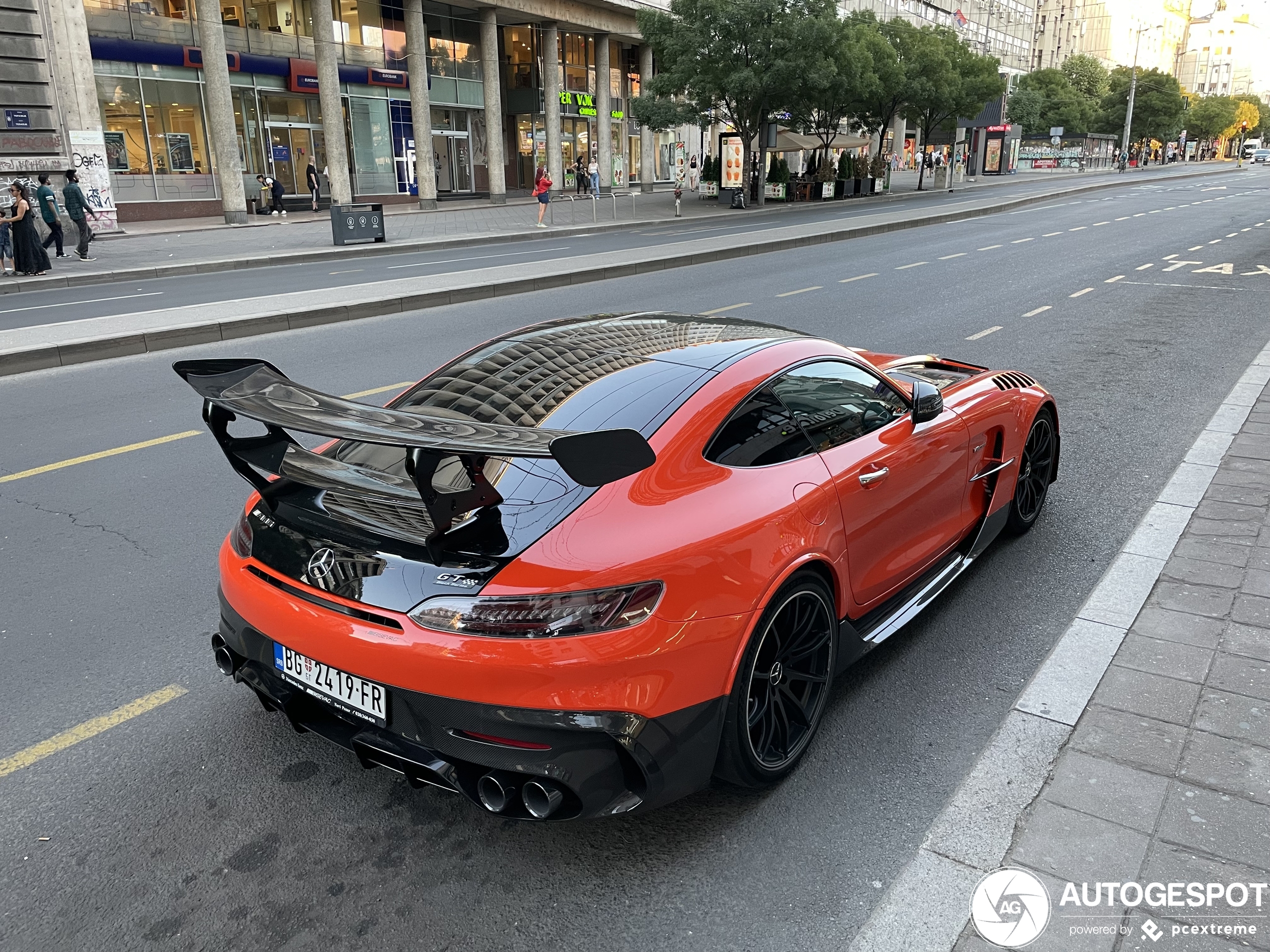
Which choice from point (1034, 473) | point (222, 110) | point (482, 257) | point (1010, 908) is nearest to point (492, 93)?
point (222, 110)

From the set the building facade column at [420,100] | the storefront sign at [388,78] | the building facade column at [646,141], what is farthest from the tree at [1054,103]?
the building facade column at [420,100]

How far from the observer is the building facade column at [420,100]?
120ft

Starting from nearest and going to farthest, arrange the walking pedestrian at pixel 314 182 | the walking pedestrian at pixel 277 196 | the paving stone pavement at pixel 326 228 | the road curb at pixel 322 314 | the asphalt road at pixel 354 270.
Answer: the road curb at pixel 322 314 < the asphalt road at pixel 354 270 < the paving stone pavement at pixel 326 228 < the walking pedestrian at pixel 277 196 < the walking pedestrian at pixel 314 182

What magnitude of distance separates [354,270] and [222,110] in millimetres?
14137

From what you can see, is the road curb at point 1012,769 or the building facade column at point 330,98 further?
the building facade column at point 330,98

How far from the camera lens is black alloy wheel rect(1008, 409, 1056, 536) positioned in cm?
510

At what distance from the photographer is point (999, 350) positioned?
10.3m

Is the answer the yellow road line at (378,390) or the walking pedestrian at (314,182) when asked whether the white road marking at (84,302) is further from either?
the walking pedestrian at (314,182)

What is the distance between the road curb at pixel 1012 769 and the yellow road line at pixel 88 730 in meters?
2.73

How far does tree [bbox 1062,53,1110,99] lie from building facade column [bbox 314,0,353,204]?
318ft

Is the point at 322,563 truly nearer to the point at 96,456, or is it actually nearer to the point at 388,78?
the point at 96,456

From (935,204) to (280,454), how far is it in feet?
125

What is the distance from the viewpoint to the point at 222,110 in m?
29.0

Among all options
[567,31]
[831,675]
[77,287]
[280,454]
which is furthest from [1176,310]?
[567,31]
